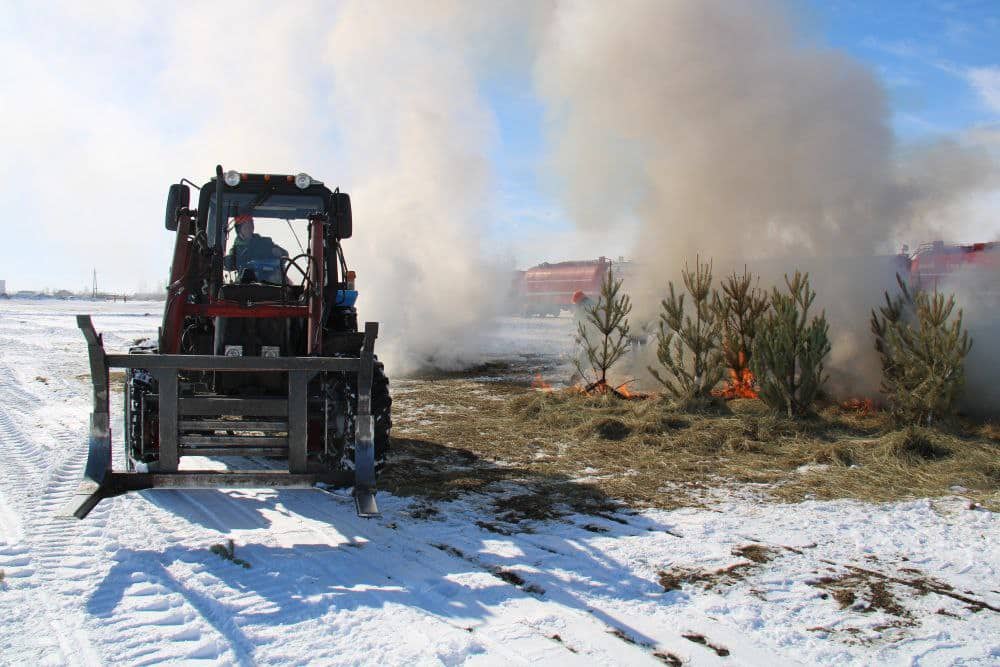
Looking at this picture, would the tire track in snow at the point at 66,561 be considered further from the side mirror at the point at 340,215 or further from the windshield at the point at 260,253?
the side mirror at the point at 340,215

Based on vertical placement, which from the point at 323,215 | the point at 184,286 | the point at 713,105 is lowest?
the point at 184,286

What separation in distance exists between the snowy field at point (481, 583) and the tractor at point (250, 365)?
393mm

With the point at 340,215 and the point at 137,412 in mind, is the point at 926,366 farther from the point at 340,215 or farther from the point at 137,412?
the point at 137,412

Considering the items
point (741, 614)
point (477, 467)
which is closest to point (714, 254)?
point (477, 467)

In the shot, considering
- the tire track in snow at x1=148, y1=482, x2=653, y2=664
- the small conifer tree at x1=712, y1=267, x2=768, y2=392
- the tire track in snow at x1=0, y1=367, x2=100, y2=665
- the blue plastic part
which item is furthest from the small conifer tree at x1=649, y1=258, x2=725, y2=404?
the tire track in snow at x1=0, y1=367, x2=100, y2=665

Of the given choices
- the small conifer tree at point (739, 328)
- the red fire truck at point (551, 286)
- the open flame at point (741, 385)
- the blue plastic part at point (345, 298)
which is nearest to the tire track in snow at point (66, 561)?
the blue plastic part at point (345, 298)

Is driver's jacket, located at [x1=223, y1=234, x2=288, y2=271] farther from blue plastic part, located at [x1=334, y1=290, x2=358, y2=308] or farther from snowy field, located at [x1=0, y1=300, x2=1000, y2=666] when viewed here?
snowy field, located at [x1=0, y1=300, x2=1000, y2=666]

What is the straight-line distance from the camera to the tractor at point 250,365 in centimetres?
477

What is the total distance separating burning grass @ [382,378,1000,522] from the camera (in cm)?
599

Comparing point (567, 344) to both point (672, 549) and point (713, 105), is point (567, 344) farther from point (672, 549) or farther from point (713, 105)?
point (672, 549)

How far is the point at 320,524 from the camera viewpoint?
493 centimetres

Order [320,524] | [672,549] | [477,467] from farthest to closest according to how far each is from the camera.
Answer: [477,467] → [320,524] → [672,549]

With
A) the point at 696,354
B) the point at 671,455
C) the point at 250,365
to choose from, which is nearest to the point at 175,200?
the point at 250,365

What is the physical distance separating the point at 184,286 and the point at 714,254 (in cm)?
1027
